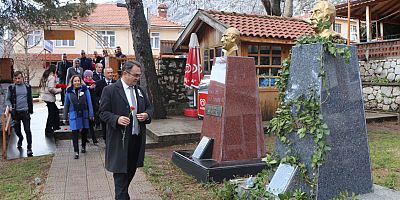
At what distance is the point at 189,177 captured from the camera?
5.80 metres

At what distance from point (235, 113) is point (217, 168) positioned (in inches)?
36.0

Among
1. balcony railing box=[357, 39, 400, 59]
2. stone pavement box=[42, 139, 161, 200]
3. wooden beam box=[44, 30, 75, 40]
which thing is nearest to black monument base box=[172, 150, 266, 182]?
stone pavement box=[42, 139, 161, 200]

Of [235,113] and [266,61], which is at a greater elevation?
[266,61]

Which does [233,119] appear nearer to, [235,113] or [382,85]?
[235,113]

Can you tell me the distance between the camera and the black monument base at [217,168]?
537cm

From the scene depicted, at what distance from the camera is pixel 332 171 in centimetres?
364

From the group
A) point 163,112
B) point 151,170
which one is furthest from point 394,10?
point 151,170

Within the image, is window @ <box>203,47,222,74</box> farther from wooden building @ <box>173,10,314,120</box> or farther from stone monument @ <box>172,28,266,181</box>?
stone monument @ <box>172,28,266,181</box>

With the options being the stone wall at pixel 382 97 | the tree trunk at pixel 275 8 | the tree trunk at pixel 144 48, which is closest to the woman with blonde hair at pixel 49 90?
the tree trunk at pixel 144 48

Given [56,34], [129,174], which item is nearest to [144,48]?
[56,34]

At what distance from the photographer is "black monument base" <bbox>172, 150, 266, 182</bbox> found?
537 cm

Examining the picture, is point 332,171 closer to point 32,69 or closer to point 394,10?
point 394,10

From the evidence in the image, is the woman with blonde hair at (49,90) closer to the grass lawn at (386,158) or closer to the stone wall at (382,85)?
the grass lawn at (386,158)

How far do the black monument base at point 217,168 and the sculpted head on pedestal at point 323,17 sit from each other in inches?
95.7
